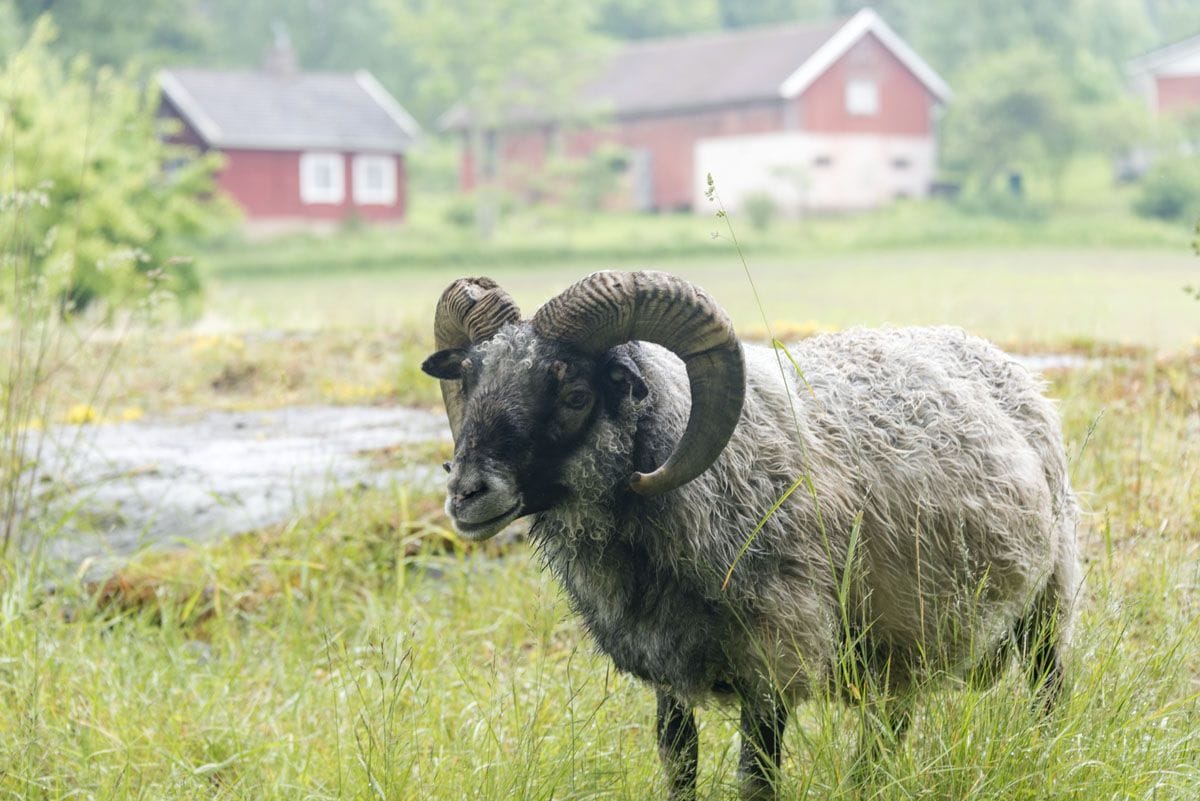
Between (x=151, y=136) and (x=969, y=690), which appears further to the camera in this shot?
(x=151, y=136)

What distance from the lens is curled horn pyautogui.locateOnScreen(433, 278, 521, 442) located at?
13.3ft

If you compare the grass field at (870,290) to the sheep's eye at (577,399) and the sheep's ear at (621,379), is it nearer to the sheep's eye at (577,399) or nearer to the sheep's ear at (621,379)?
the sheep's ear at (621,379)

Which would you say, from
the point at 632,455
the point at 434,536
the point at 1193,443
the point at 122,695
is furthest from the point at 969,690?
the point at 434,536

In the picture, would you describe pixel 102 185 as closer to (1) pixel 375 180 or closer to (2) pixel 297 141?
Answer: (2) pixel 297 141

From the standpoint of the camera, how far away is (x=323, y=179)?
5216 cm

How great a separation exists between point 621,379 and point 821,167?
50044mm

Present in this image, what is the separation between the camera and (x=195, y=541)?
23.1 feet

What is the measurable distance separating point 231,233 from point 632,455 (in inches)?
1749

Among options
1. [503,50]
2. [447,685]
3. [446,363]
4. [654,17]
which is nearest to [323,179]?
[503,50]

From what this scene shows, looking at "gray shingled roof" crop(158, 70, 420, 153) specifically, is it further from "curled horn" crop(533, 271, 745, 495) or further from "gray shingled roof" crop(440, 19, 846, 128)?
"curled horn" crop(533, 271, 745, 495)

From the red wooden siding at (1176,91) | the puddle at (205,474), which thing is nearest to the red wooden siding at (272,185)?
the red wooden siding at (1176,91)

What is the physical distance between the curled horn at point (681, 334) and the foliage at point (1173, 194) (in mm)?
36606

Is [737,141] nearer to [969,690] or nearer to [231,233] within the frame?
[231,233]

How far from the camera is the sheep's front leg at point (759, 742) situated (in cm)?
407
